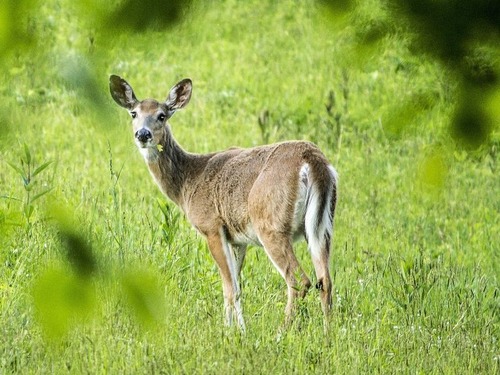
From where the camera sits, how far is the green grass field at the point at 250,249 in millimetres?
2215

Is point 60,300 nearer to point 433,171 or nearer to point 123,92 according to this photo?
point 433,171

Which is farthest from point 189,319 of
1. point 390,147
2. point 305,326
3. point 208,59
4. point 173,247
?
point 208,59

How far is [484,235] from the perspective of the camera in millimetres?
9586

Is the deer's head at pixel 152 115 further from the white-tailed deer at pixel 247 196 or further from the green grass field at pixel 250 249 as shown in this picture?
the green grass field at pixel 250 249

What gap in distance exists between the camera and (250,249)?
9266 millimetres

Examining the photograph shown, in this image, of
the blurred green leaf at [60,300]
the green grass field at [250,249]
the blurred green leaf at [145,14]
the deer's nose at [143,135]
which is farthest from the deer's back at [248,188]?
the blurred green leaf at [60,300]

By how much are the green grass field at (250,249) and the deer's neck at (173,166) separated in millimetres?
282

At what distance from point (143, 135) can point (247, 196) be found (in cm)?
84

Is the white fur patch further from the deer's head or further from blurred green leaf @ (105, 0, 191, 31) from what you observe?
blurred green leaf @ (105, 0, 191, 31)

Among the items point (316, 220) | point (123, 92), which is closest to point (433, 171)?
point (123, 92)

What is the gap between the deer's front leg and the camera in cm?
708

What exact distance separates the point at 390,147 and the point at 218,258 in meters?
5.36

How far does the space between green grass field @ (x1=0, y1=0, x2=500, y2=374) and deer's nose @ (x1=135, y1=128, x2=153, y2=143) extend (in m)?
0.37

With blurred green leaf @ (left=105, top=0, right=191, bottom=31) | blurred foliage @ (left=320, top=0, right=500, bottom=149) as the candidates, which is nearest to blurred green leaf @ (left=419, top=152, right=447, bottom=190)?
blurred foliage @ (left=320, top=0, right=500, bottom=149)
